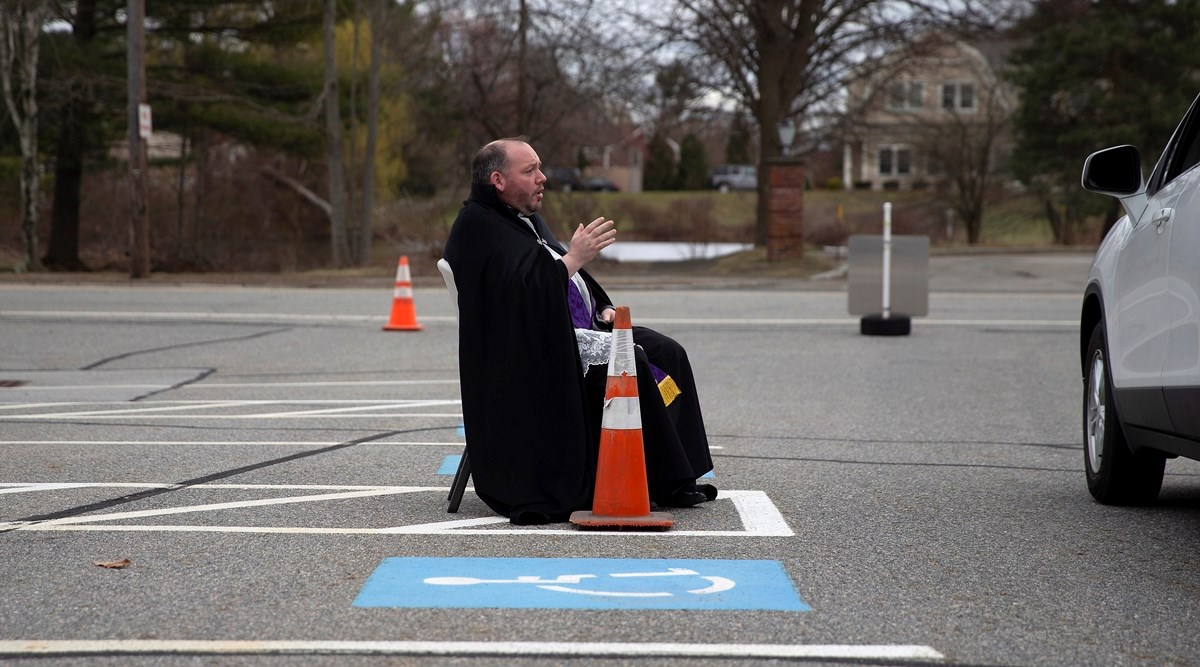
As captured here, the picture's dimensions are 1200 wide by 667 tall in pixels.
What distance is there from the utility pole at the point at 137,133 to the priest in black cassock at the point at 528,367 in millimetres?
21948

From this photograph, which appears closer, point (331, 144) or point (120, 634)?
point (120, 634)

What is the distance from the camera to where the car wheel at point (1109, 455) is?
20.4 ft

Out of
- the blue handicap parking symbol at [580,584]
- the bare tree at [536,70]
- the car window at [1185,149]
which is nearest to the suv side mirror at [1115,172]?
the car window at [1185,149]

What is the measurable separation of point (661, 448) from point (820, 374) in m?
6.58

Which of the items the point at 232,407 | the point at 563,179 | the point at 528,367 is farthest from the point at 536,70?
the point at 528,367

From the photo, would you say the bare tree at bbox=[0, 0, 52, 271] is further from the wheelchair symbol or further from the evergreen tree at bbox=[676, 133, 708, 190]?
the evergreen tree at bbox=[676, 133, 708, 190]

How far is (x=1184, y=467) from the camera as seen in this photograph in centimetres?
788

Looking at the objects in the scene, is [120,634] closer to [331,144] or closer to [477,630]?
[477,630]

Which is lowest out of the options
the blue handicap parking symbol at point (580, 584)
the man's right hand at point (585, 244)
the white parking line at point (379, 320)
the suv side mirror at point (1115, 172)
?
the blue handicap parking symbol at point (580, 584)

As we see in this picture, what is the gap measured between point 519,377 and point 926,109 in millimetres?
57469

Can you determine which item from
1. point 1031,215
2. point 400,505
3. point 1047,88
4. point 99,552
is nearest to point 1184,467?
point 400,505

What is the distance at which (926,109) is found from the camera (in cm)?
6084

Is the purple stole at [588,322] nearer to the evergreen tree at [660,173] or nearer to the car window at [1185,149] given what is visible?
the car window at [1185,149]

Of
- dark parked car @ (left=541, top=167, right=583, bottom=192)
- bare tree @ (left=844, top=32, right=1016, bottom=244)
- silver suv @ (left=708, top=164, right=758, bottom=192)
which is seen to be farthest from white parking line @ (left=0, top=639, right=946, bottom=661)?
silver suv @ (left=708, top=164, right=758, bottom=192)
